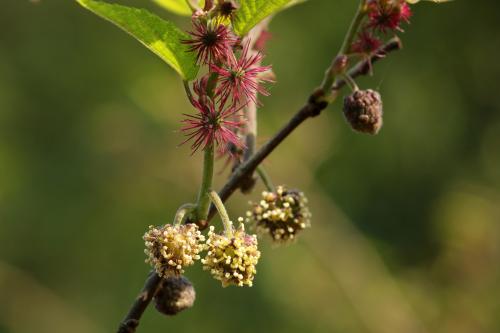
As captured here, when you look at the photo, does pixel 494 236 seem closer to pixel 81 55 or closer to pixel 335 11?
pixel 335 11

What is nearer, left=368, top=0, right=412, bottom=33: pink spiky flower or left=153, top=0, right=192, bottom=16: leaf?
left=368, top=0, right=412, bottom=33: pink spiky flower

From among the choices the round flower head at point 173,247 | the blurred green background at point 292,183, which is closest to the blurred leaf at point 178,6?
the round flower head at point 173,247

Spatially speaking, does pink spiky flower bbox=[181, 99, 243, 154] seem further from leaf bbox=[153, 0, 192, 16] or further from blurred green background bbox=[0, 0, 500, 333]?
blurred green background bbox=[0, 0, 500, 333]

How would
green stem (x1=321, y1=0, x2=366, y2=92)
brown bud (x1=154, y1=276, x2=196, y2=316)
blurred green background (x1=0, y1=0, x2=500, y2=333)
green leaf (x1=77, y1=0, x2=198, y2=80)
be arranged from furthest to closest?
blurred green background (x1=0, y1=0, x2=500, y2=333) → brown bud (x1=154, y1=276, x2=196, y2=316) → green stem (x1=321, y1=0, x2=366, y2=92) → green leaf (x1=77, y1=0, x2=198, y2=80)

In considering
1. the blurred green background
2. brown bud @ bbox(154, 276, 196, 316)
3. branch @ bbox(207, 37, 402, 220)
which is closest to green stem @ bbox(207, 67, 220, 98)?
branch @ bbox(207, 37, 402, 220)

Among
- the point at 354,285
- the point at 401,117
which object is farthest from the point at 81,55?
the point at 354,285
